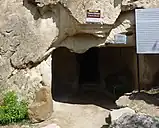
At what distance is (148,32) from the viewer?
20.4 feet

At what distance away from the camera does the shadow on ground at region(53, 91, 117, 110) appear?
738 cm

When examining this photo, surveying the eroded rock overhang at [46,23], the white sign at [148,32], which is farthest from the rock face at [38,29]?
the white sign at [148,32]

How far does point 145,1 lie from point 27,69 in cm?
273

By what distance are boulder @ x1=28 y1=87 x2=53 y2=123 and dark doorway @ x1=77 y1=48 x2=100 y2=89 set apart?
3.16 m

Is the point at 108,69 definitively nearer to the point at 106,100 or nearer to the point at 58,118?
the point at 106,100

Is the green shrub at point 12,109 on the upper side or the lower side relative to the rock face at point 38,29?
lower

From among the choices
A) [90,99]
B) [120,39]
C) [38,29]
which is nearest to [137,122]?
[120,39]

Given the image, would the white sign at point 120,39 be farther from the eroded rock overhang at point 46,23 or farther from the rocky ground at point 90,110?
the rocky ground at point 90,110

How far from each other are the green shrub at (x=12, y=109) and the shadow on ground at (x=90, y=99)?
1.48 meters

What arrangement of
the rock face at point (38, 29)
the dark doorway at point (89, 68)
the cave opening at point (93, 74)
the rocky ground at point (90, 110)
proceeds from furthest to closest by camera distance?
the dark doorway at point (89, 68), the cave opening at point (93, 74), the rock face at point (38, 29), the rocky ground at point (90, 110)

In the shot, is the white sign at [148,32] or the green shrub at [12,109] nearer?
the green shrub at [12,109]

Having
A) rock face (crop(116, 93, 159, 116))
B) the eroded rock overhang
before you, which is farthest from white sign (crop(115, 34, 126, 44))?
rock face (crop(116, 93, 159, 116))

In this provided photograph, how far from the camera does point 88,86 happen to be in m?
9.34

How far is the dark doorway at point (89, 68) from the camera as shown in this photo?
9.64 m
